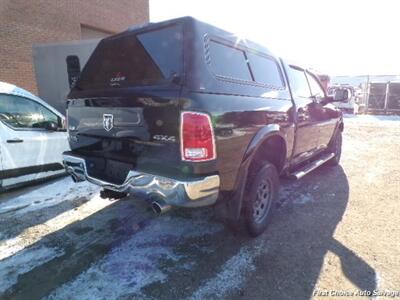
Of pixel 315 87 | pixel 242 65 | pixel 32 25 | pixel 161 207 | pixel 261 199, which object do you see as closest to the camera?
pixel 161 207

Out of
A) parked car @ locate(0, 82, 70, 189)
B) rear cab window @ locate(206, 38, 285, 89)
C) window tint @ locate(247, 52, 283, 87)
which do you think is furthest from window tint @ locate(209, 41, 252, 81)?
parked car @ locate(0, 82, 70, 189)

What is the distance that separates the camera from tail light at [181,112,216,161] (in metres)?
2.24

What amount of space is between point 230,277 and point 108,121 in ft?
5.85

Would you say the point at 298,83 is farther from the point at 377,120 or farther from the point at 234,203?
the point at 377,120

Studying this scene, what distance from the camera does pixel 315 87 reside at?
499 centimetres

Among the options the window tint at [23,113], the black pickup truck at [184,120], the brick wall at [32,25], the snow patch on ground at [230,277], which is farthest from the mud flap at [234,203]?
the brick wall at [32,25]

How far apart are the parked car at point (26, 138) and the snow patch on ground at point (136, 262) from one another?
2.35m

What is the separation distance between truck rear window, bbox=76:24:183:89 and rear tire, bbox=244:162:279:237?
143 cm

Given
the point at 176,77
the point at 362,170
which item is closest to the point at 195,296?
the point at 176,77

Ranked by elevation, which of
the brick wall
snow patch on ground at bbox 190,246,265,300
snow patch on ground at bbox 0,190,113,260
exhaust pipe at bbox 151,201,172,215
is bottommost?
snow patch on ground at bbox 190,246,265,300

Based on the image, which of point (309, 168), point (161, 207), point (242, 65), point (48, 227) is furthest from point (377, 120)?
point (48, 227)

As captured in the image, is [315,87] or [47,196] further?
[315,87]

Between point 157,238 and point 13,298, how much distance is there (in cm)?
137

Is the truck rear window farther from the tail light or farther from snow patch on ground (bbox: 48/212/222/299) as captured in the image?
snow patch on ground (bbox: 48/212/222/299)
